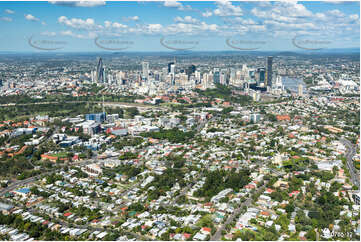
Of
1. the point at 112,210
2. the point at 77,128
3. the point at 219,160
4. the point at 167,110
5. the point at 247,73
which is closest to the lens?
the point at 112,210

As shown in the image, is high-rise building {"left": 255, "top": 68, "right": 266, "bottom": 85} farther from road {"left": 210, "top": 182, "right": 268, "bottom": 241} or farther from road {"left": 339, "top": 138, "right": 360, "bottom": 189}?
road {"left": 210, "top": 182, "right": 268, "bottom": 241}

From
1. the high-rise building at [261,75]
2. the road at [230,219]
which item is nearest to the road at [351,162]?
the road at [230,219]

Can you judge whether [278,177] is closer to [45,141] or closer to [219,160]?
[219,160]

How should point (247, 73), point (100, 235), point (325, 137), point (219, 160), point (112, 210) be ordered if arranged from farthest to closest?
point (247, 73), point (325, 137), point (219, 160), point (112, 210), point (100, 235)

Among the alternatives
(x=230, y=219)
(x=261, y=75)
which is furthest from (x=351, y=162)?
(x=261, y=75)

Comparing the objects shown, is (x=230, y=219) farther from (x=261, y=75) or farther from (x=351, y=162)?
(x=261, y=75)

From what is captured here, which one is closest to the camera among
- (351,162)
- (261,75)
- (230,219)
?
(230,219)

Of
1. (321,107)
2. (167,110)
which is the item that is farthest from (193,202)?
(321,107)

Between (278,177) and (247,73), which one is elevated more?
(247,73)

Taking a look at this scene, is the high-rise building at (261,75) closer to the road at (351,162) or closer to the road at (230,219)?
the road at (351,162)
